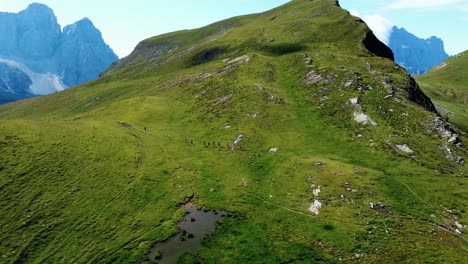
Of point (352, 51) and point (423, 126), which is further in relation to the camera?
point (352, 51)

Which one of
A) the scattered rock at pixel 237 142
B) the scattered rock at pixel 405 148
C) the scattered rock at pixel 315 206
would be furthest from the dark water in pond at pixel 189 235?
the scattered rock at pixel 405 148

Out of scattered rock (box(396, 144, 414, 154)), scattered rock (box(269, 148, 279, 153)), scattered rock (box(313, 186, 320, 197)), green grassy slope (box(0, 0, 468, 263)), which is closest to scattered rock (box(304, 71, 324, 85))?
green grassy slope (box(0, 0, 468, 263))

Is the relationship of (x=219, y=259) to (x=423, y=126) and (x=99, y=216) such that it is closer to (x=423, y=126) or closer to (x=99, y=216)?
(x=99, y=216)

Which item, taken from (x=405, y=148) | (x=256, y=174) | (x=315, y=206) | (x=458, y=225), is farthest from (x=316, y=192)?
(x=405, y=148)

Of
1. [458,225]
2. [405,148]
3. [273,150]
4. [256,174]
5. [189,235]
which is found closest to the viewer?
→ [458,225]

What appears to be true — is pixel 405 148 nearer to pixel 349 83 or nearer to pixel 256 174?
pixel 256 174

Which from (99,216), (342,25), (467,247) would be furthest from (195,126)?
(342,25)
